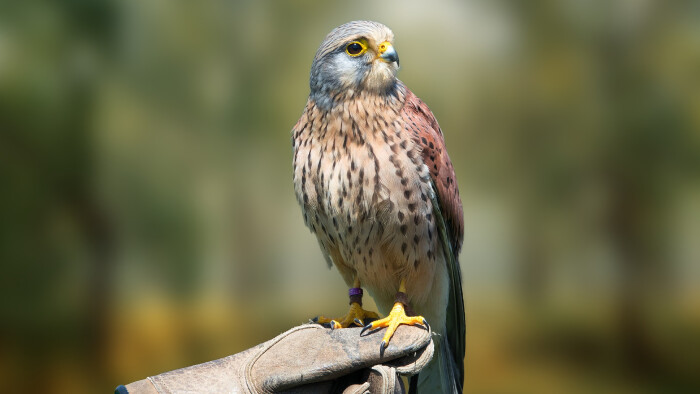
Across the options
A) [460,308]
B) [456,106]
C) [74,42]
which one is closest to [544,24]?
[456,106]

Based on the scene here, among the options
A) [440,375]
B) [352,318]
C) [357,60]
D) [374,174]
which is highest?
[357,60]

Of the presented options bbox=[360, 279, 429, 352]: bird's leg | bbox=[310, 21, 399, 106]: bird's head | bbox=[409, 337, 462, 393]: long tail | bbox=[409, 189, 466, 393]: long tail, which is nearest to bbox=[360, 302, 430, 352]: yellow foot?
bbox=[360, 279, 429, 352]: bird's leg

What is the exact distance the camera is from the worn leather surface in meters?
1.95

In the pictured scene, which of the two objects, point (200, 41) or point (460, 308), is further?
point (200, 41)

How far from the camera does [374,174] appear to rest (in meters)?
2.13

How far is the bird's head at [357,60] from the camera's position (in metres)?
2.12

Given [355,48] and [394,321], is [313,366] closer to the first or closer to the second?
[394,321]

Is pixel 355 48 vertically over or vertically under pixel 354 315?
over

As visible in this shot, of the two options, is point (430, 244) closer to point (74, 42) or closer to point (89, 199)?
point (89, 199)

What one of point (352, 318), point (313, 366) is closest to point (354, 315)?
point (352, 318)

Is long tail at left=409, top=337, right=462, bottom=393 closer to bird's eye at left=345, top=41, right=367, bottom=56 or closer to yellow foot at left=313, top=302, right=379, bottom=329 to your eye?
yellow foot at left=313, top=302, right=379, bottom=329

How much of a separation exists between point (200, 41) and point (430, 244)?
A: 2.81 metres

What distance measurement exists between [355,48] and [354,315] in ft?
2.73

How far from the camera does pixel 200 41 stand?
4551 millimetres
